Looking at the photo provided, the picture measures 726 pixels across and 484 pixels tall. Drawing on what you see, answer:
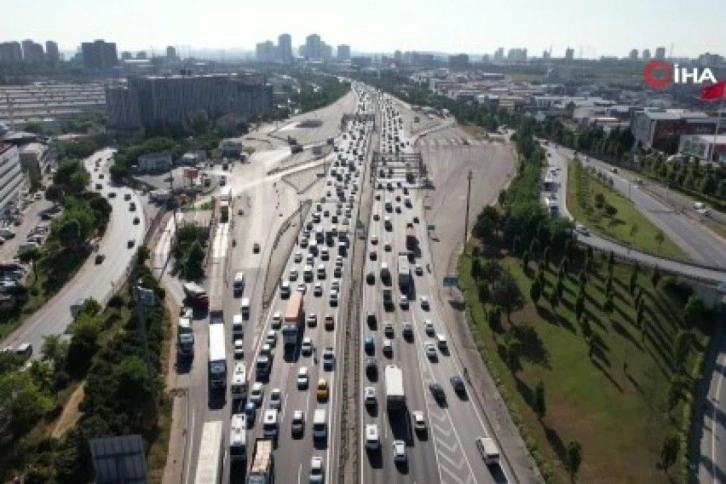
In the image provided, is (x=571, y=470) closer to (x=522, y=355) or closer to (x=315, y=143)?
(x=522, y=355)

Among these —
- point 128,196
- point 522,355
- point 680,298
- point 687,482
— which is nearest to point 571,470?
point 687,482

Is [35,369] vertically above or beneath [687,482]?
above

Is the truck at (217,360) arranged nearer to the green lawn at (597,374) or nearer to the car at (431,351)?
the car at (431,351)

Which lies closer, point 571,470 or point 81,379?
point 571,470

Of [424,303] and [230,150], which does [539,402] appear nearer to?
[424,303]

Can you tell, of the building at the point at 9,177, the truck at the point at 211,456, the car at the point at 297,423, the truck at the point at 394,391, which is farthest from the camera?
the building at the point at 9,177

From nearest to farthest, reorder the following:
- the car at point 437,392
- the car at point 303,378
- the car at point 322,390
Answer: the car at point 322,390 → the car at point 437,392 → the car at point 303,378

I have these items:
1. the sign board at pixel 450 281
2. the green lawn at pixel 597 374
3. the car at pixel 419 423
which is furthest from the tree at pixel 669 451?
the sign board at pixel 450 281

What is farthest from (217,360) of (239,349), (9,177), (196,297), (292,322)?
(9,177)
